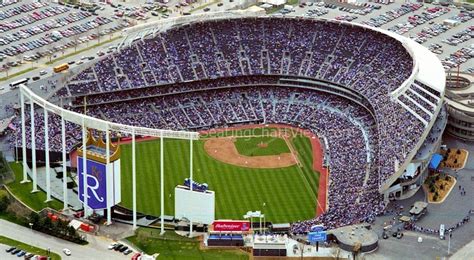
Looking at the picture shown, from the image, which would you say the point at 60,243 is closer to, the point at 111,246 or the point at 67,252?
the point at 67,252

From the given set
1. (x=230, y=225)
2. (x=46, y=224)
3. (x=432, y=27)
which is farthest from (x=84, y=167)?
(x=432, y=27)

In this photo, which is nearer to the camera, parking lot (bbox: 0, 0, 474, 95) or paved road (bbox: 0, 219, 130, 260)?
paved road (bbox: 0, 219, 130, 260)

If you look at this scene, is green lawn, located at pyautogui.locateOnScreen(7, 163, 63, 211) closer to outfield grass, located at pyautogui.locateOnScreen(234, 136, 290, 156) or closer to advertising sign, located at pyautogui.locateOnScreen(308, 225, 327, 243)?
outfield grass, located at pyautogui.locateOnScreen(234, 136, 290, 156)

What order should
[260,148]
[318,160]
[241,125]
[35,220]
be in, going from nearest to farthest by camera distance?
[35,220] < [318,160] < [260,148] < [241,125]

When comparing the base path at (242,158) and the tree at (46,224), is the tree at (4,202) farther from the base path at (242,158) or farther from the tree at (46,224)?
the base path at (242,158)

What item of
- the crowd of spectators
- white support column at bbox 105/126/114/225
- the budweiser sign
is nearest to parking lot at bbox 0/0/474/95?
the crowd of spectators

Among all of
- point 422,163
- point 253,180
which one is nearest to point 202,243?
point 253,180
